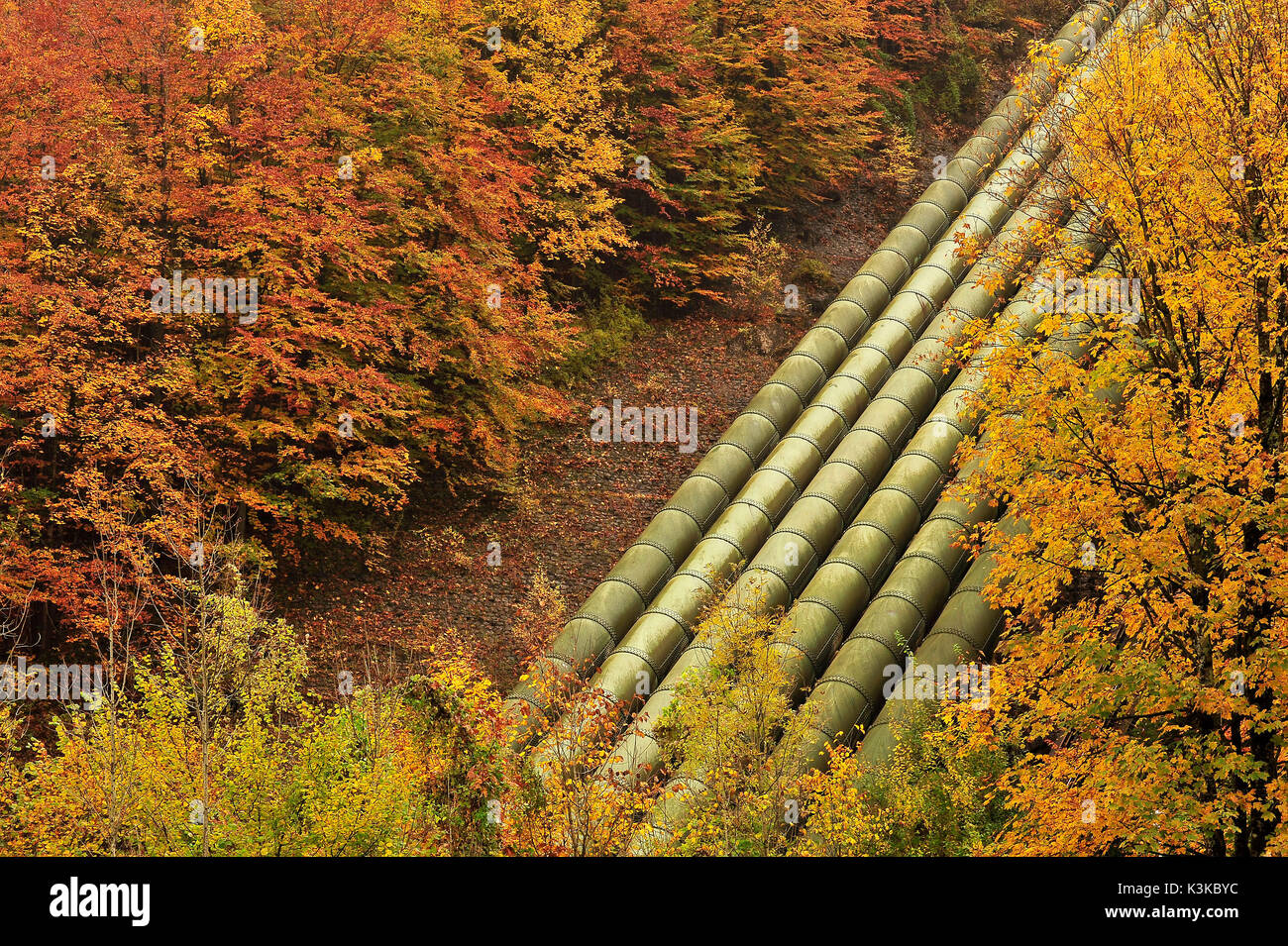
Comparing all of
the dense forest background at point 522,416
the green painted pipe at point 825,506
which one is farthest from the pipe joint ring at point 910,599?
the green painted pipe at point 825,506

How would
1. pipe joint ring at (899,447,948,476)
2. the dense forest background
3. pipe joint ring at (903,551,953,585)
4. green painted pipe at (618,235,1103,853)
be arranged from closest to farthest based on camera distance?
the dense forest background → green painted pipe at (618,235,1103,853) → pipe joint ring at (903,551,953,585) → pipe joint ring at (899,447,948,476)

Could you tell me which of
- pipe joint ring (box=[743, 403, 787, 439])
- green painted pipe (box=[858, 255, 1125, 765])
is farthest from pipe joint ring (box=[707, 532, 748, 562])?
green painted pipe (box=[858, 255, 1125, 765])

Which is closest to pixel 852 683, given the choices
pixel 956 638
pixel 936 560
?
pixel 956 638

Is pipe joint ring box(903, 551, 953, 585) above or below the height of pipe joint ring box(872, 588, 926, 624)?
above

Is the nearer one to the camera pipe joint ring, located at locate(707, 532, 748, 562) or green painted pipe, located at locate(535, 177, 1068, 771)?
green painted pipe, located at locate(535, 177, 1068, 771)

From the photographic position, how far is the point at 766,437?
94.7ft

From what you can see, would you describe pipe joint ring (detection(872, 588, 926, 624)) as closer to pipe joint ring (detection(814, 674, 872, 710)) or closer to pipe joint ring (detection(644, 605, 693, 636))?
pipe joint ring (detection(814, 674, 872, 710))

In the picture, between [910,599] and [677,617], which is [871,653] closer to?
[910,599]

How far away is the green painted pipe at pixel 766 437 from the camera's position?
24828mm

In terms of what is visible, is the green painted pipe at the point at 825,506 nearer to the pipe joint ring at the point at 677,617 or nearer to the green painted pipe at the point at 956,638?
the pipe joint ring at the point at 677,617

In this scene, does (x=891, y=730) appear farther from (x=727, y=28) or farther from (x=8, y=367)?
(x=727, y=28)

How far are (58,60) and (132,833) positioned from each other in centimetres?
1531

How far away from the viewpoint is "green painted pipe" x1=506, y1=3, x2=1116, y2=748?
24.8m
